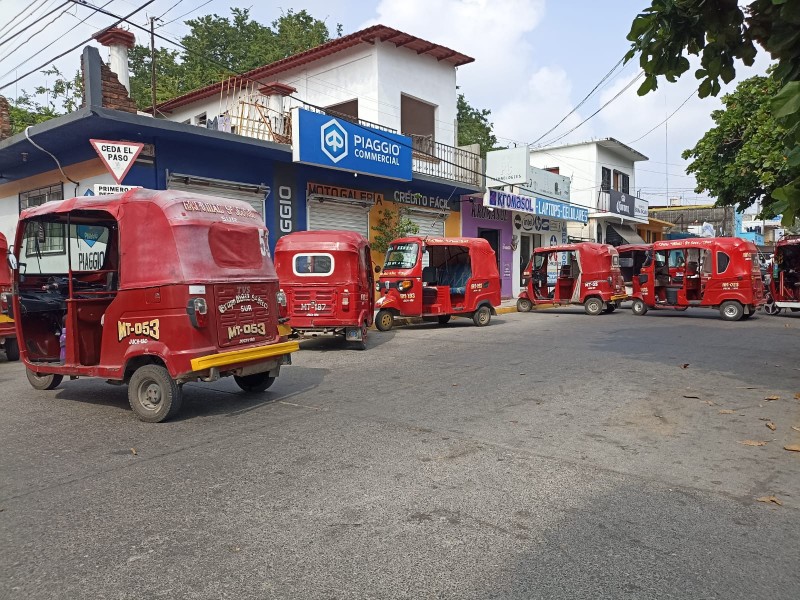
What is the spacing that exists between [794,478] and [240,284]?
17.4ft

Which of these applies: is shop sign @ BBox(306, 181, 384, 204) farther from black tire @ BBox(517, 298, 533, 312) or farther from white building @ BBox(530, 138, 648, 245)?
white building @ BBox(530, 138, 648, 245)

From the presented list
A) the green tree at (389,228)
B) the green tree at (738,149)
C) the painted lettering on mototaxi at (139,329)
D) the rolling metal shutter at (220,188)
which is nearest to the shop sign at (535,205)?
the green tree at (389,228)

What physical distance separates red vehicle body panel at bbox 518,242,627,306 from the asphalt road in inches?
404

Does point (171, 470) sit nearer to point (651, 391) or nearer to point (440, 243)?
point (651, 391)

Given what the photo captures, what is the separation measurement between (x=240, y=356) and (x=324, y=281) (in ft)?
16.2

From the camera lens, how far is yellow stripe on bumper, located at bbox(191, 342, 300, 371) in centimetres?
589

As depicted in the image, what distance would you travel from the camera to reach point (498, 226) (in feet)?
79.4

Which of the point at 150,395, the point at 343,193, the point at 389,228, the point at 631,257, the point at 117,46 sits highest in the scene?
the point at 117,46

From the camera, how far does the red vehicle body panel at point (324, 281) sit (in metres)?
11.1

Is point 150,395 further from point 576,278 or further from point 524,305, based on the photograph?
point 524,305

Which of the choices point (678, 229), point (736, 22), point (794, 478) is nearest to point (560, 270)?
point (736, 22)

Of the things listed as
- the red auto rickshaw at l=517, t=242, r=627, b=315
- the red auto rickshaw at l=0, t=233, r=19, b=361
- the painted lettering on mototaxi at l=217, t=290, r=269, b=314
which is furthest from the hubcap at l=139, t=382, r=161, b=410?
the red auto rickshaw at l=517, t=242, r=627, b=315

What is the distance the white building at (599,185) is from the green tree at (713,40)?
89.7 feet

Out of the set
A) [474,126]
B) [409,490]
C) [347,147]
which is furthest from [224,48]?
[409,490]
